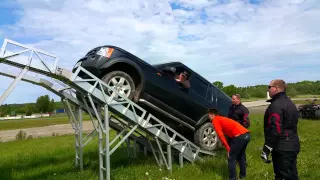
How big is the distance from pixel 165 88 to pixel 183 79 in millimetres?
802

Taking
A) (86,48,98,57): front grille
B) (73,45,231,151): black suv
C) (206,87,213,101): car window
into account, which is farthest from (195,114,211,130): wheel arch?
(86,48,98,57): front grille

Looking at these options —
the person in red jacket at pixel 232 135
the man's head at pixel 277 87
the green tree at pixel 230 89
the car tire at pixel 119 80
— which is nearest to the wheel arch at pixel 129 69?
the car tire at pixel 119 80

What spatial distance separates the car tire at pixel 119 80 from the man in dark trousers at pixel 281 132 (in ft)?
10.4

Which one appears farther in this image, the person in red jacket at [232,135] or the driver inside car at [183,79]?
the driver inside car at [183,79]

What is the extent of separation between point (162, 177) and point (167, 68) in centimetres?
253

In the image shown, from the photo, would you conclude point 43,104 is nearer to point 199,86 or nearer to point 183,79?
point 199,86

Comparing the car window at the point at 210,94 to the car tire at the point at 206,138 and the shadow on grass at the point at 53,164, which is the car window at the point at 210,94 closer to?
the car tire at the point at 206,138

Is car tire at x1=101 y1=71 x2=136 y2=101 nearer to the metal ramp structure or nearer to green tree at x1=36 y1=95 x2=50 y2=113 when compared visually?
the metal ramp structure

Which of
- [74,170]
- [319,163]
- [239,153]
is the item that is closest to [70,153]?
[74,170]

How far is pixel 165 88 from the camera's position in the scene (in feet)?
24.1

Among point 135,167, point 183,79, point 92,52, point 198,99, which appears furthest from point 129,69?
point 135,167

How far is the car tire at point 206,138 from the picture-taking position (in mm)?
8523

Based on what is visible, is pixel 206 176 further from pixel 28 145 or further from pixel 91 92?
pixel 28 145

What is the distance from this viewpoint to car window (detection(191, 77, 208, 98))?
8299mm
